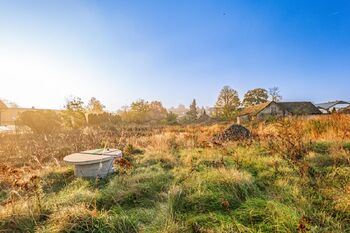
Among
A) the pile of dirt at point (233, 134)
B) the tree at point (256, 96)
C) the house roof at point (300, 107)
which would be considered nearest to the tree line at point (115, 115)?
the tree at point (256, 96)

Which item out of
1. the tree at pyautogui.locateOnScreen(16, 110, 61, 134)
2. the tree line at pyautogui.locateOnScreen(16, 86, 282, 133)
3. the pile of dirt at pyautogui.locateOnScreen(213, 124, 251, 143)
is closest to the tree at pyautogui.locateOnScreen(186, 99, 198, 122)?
the tree line at pyautogui.locateOnScreen(16, 86, 282, 133)

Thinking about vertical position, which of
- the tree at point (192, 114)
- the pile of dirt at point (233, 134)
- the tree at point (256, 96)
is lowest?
the pile of dirt at point (233, 134)

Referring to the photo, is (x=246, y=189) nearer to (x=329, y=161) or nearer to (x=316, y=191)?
Result: (x=316, y=191)

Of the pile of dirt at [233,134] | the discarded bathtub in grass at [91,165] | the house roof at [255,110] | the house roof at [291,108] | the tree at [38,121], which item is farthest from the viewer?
the house roof at [291,108]

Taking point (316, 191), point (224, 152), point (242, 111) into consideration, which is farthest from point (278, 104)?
point (316, 191)

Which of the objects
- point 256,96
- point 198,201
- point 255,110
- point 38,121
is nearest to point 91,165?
point 198,201

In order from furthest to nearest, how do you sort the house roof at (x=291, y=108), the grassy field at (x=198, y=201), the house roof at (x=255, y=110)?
the house roof at (x=291, y=108) < the house roof at (x=255, y=110) < the grassy field at (x=198, y=201)

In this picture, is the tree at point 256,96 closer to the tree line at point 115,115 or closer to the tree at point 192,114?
the tree line at point 115,115

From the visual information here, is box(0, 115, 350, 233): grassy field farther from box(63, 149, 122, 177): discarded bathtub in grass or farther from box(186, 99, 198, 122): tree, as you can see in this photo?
box(186, 99, 198, 122): tree

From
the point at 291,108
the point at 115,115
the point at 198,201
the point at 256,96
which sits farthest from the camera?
the point at 256,96

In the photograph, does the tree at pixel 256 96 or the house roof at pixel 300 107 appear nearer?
the house roof at pixel 300 107

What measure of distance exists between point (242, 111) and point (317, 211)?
42693 millimetres

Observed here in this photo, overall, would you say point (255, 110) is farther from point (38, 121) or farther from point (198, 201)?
point (198, 201)

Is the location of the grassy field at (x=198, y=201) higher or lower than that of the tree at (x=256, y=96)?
lower
